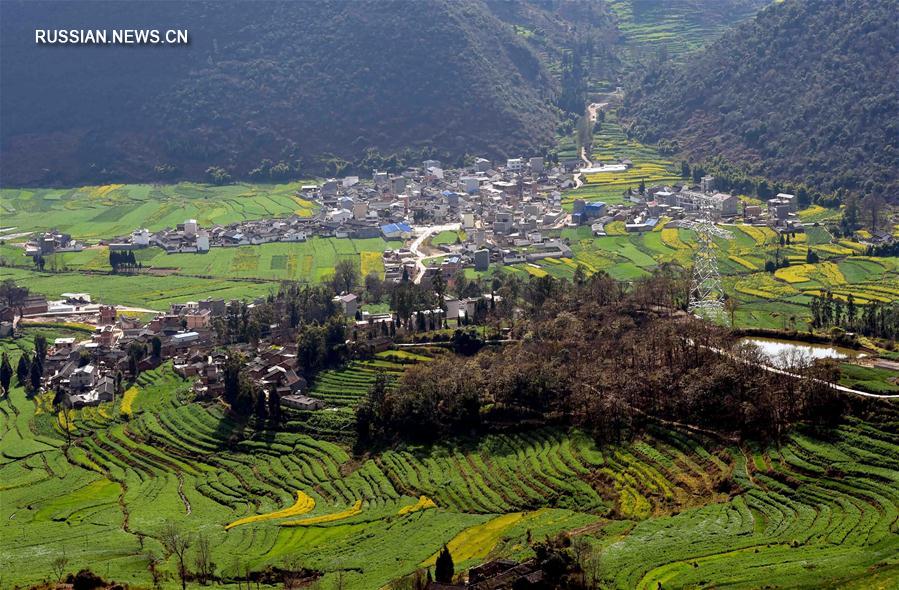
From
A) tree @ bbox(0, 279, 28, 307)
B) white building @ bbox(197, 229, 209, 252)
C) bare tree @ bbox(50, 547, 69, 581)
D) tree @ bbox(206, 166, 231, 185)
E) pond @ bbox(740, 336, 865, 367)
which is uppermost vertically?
tree @ bbox(206, 166, 231, 185)

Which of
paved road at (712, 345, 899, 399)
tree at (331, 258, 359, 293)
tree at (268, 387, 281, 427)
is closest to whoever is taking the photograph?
paved road at (712, 345, 899, 399)

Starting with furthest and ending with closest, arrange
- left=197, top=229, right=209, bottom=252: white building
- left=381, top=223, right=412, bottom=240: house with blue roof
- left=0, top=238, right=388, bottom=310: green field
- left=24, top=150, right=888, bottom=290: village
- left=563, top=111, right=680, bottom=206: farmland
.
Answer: left=563, top=111, right=680, bottom=206: farmland, left=381, top=223, right=412, bottom=240: house with blue roof, left=197, top=229, right=209, bottom=252: white building, left=24, top=150, right=888, bottom=290: village, left=0, top=238, right=388, bottom=310: green field

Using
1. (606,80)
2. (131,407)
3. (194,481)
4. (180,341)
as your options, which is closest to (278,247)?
(180,341)

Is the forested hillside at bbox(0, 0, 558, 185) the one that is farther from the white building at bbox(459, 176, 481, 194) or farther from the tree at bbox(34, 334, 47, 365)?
the tree at bbox(34, 334, 47, 365)

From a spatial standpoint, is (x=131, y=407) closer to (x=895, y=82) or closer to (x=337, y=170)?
(x=337, y=170)

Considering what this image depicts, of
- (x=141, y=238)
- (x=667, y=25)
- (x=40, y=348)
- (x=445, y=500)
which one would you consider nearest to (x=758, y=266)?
(x=445, y=500)

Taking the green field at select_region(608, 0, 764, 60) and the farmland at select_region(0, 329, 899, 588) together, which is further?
the green field at select_region(608, 0, 764, 60)

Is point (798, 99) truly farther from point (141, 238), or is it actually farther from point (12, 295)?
point (12, 295)

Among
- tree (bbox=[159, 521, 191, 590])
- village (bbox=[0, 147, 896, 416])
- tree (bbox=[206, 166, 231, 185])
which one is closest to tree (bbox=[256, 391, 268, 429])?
village (bbox=[0, 147, 896, 416])
